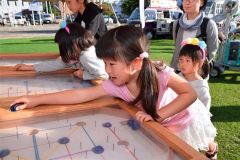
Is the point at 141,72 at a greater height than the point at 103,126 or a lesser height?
greater

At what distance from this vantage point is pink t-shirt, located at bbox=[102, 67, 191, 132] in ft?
3.92

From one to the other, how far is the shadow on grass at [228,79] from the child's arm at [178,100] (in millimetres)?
3863

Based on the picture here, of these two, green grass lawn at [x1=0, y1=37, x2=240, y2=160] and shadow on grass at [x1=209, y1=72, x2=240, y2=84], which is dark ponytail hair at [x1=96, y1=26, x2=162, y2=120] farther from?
shadow on grass at [x1=209, y1=72, x2=240, y2=84]

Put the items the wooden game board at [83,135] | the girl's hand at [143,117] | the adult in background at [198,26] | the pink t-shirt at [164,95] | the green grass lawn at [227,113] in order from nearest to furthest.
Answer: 1. the wooden game board at [83,135]
2. the girl's hand at [143,117]
3. the pink t-shirt at [164,95]
4. the adult in background at [198,26]
5. the green grass lawn at [227,113]

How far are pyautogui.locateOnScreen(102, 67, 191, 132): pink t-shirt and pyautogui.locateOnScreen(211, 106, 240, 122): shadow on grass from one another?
1709 millimetres

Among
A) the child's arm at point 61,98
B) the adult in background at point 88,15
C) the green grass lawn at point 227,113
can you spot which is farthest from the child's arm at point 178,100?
the adult in background at point 88,15

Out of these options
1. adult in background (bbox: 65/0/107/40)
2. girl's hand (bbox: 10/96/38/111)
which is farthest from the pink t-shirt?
adult in background (bbox: 65/0/107/40)

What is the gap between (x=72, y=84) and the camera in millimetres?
1696

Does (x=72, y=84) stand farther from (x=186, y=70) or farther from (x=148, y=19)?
(x=148, y=19)

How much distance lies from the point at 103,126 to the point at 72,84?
700 millimetres

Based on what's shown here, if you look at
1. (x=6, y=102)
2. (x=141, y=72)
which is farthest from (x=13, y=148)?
(x=141, y=72)

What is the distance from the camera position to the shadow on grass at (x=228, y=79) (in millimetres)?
4797

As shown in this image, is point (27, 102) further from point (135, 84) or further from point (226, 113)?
point (226, 113)

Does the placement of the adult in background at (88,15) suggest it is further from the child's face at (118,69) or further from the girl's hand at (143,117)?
the girl's hand at (143,117)
